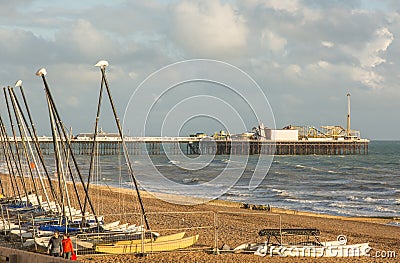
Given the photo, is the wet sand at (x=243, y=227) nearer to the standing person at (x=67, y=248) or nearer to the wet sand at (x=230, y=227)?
the wet sand at (x=230, y=227)

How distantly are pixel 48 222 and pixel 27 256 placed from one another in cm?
1027

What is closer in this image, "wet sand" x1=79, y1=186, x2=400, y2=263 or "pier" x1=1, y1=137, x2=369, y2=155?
"wet sand" x1=79, y1=186, x2=400, y2=263

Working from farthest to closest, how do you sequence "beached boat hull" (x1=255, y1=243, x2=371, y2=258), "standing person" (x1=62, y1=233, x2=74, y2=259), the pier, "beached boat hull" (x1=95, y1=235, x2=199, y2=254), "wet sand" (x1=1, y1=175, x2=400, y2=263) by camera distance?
the pier → "beached boat hull" (x1=255, y1=243, x2=371, y2=258) → "wet sand" (x1=1, y1=175, x2=400, y2=263) → "beached boat hull" (x1=95, y1=235, x2=199, y2=254) → "standing person" (x1=62, y1=233, x2=74, y2=259)

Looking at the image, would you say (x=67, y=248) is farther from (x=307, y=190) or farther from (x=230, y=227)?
(x=307, y=190)

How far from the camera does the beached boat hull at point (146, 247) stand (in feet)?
55.7

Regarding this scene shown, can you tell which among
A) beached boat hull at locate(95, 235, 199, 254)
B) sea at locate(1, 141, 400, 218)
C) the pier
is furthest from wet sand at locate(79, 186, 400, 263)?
the pier

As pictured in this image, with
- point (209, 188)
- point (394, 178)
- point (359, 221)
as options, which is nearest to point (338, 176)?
point (394, 178)

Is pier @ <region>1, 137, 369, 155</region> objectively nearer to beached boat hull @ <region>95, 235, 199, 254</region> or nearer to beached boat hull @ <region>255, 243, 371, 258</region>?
beached boat hull @ <region>255, 243, 371, 258</region>

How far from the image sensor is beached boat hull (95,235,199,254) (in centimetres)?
1697

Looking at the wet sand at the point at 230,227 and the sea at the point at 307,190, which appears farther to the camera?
the sea at the point at 307,190

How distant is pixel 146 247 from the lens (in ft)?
56.8

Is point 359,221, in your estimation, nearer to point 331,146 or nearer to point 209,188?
→ point 209,188

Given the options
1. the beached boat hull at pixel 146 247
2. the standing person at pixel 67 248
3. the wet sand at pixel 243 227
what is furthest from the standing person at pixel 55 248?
the beached boat hull at pixel 146 247

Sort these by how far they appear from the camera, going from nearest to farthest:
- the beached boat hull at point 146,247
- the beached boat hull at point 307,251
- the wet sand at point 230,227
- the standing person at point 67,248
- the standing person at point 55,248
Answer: the standing person at point 67,248
the standing person at point 55,248
the beached boat hull at point 146,247
the wet sand at point 230,227
the beached boat hull at point 307,251
